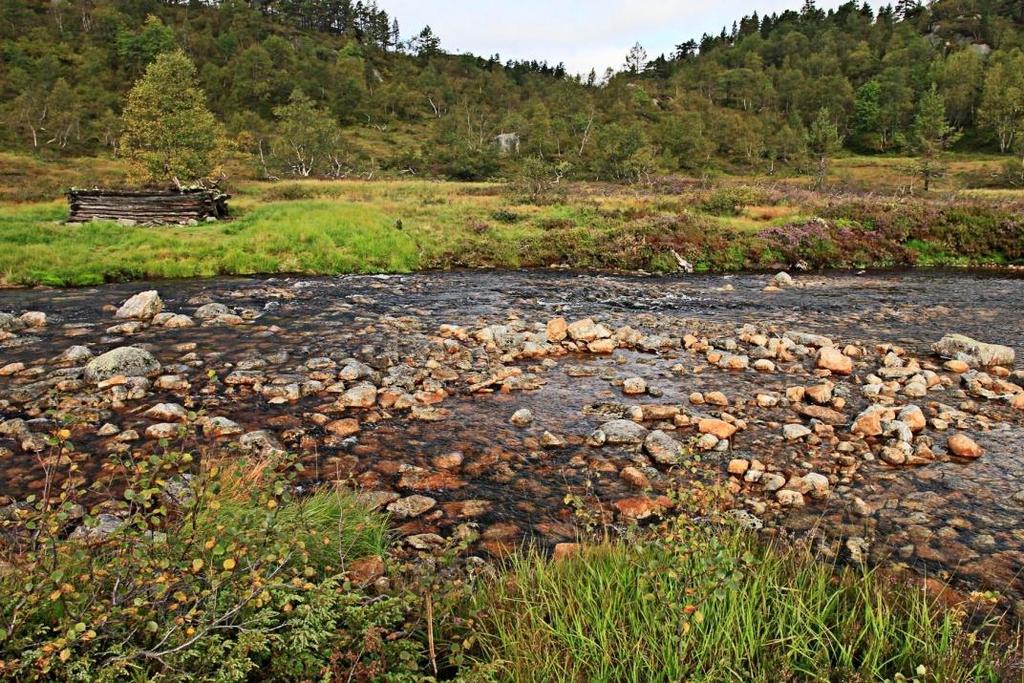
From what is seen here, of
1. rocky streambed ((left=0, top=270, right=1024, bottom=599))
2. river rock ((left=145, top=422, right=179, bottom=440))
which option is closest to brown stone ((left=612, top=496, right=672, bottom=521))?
rocky streambed ((left=0, top=270, right=1024, bottom=599))

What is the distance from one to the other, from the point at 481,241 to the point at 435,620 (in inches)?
903

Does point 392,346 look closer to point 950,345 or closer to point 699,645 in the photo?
point 699,645

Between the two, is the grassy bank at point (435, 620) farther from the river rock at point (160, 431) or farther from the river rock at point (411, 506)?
the river rock at point (160, 431)

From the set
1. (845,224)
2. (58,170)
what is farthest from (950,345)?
(58,170)

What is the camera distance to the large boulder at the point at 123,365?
28.4 feet

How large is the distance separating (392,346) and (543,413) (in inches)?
167

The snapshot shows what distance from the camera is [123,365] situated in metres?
8.85

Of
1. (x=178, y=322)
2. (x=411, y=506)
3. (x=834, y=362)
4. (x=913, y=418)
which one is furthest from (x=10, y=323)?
(x=913, y=418)

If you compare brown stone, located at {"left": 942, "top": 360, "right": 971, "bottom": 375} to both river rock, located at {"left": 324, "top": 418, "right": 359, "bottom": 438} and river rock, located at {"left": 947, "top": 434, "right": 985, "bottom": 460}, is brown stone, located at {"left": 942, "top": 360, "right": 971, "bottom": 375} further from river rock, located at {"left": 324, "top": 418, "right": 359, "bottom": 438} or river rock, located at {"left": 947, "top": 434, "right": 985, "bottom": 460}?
river rock, located at {"left": 324, "top": 418, "right": 359, "bottom": 438}

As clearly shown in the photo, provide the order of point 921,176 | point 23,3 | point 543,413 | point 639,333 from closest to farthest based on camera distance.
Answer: point 543,413 → point 639,333 → point 921,176 → point 23,3

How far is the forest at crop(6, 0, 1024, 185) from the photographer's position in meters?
75.1

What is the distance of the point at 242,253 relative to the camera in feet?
70.1

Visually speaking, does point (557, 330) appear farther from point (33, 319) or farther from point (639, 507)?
point (33, 319)

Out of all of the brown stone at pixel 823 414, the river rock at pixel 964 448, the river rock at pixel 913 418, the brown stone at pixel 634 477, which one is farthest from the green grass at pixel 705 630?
the river rock at pixel 913 418
